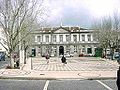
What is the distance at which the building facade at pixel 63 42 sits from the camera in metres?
112

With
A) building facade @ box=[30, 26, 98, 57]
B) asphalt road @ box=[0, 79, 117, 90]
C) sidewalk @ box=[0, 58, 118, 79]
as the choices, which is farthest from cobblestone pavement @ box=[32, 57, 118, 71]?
building facade @ box=[30, 26, 98, 57]

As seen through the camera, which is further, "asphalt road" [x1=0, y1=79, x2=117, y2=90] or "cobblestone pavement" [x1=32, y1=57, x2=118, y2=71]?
"cobblestone pavement" [x1=32, y1=57, x2=118, y2=71]

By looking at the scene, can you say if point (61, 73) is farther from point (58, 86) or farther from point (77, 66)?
point (77, 66)

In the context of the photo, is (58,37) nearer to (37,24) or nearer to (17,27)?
A: (37,24)

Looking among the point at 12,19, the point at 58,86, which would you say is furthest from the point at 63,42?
the point at 58,86

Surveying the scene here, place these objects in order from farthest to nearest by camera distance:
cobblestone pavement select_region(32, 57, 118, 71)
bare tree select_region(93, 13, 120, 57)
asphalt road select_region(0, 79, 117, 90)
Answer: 1. bare tree select_region(93, 13, 120, 57)
2. cobblestone pavement select_region(32, 57, 118, 71)
3. asphalt road select_region(0, 79, 117, 90)

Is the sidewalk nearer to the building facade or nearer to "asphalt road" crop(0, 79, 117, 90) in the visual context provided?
"asphalt road" crop(0, 79, 117, 90)

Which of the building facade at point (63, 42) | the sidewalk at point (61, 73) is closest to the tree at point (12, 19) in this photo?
the sidewalk at point (61, 73)

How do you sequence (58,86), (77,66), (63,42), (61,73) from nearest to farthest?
(58,86) → (61,73) → (77,66) → (63,42)

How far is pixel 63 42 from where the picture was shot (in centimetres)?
11319

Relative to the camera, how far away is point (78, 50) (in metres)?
111

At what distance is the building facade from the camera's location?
4400 inches

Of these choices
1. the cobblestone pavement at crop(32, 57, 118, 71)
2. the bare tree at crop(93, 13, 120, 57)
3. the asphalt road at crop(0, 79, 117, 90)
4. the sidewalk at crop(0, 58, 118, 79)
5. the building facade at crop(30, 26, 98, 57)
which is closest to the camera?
the asphalt road at crop(0, 79, 117, 90)

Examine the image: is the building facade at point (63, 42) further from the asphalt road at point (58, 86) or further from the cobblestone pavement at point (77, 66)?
the asphalt road at point (58, 86)
